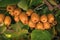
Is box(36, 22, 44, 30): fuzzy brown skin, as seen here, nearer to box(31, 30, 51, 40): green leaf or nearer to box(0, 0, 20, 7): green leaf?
box(31, 30, 51, 40): green leaf

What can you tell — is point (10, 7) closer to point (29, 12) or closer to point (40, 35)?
point (29, 12)

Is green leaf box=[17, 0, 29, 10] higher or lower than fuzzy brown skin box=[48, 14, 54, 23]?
higher

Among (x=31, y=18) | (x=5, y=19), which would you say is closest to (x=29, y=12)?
(x=31, y=18)

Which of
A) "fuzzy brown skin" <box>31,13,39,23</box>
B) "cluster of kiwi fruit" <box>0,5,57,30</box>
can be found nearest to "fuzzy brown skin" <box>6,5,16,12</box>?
"cluster of kiwi fruit" <box>0,5,57,30</box>

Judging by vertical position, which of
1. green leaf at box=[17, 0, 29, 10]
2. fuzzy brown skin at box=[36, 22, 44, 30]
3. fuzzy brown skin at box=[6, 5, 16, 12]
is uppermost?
green leaf at box=[17, 0, 29, 10]

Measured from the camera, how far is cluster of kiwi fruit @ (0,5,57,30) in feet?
3.49

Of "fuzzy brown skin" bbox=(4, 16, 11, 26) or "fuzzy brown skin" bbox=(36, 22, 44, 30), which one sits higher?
"fuzzy brown skin" bbox=(4, 16, 11, 26)

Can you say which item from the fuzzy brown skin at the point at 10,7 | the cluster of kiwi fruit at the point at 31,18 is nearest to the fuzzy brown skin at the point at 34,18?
the cluster of kiwi fruit at the point at 31,18

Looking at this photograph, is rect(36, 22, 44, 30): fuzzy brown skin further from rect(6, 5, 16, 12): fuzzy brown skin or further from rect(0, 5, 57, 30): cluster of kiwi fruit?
rect(6, 5, 16, 12): fuzzy brown skin

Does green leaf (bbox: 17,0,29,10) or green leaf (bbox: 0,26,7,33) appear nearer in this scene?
green leaf (bbox: 17,0,29,10)

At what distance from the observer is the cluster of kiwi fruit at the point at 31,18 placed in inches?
41.8

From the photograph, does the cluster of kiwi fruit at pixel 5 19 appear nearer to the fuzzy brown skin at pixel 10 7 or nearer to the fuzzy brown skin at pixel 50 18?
the fuzzy brown skin at pixel 10 7

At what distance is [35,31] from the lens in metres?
1.12

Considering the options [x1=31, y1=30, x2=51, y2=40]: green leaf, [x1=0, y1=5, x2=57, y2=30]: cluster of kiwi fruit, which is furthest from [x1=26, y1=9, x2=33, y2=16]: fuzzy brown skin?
[x1=31, y1=30, x2=51, y2=40]: green leaf
